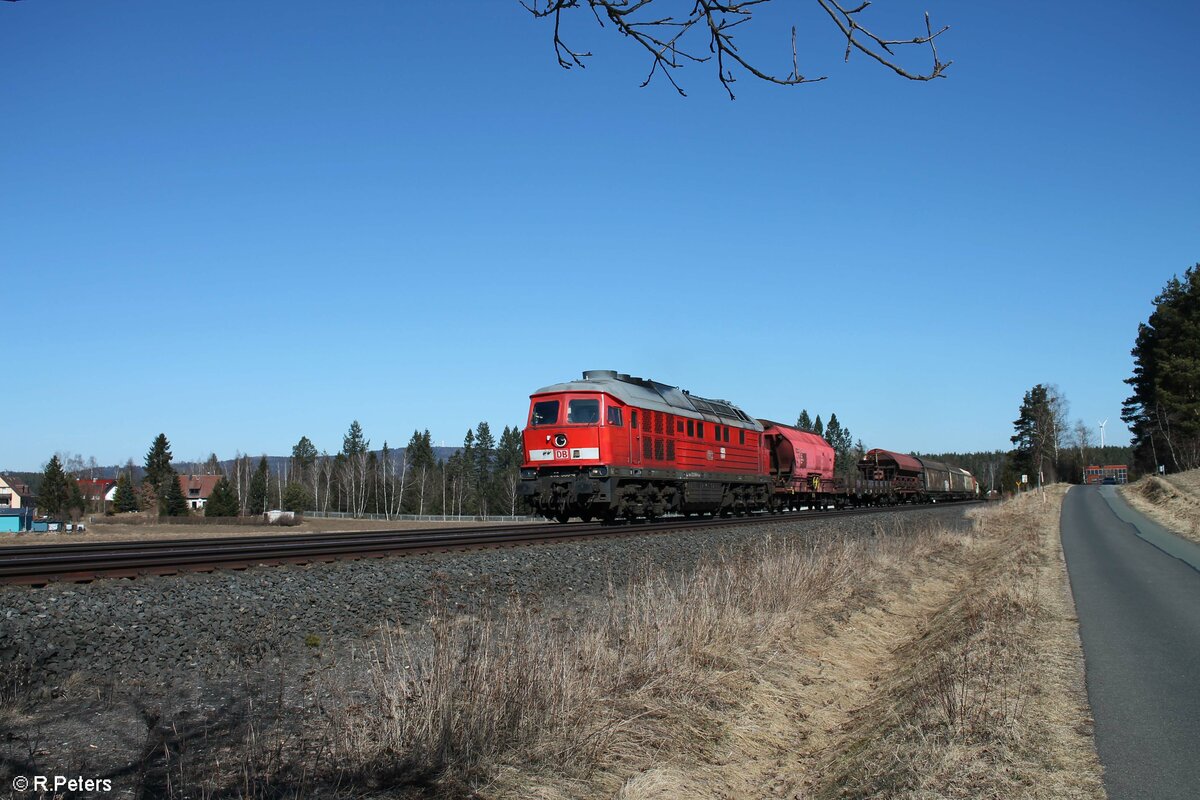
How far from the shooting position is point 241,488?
443 ft

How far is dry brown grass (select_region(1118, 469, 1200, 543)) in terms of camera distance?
99.0ft

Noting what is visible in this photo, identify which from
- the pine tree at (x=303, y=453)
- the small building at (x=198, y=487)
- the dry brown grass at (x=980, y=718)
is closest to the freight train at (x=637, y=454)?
the dry brown grass at (x=980, y=718)

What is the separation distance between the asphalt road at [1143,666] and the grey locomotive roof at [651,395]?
10305 millimetres

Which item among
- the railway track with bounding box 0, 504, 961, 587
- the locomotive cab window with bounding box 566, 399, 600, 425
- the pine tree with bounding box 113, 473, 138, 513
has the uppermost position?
the locomotive cab window with bounding box 566, 399, 600, 425

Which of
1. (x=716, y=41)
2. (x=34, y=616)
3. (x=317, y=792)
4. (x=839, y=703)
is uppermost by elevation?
(x=716, y=41)

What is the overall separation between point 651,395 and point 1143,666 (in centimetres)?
1513

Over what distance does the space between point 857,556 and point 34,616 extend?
13.5 m

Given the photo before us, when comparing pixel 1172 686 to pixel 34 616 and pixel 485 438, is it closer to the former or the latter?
pixel 34 616

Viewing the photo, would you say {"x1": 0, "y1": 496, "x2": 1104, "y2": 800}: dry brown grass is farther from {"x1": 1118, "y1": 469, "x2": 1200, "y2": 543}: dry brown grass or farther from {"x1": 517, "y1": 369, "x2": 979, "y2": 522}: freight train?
{"x1": 1118, "y1": 469, "x2": 1200, "y2": 543}: dry brown grass

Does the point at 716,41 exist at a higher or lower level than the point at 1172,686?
higher

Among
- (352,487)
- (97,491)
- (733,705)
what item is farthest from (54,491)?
(733,705)

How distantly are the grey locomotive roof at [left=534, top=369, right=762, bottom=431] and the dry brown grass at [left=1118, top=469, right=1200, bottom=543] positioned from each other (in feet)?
48.4

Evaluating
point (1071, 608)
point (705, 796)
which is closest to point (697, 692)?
point (705, 796)

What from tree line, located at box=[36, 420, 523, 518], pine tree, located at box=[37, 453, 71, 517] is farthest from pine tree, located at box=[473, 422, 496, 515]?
pine tree, located at box=[37, 453, 71, 517]
